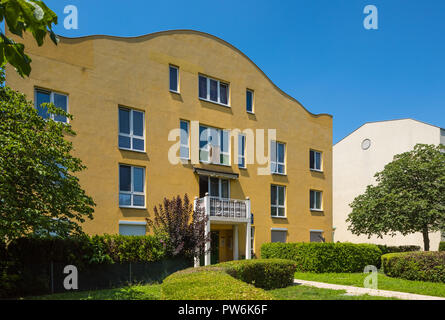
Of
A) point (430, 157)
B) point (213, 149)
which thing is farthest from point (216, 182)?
point (430, 157)

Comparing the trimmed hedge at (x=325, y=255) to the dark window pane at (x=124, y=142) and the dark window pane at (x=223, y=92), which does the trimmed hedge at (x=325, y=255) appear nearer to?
the dark window pane at (x=223, y=92)

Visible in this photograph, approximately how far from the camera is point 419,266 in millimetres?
15930

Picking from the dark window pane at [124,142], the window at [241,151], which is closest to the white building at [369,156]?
the window at [241,151]

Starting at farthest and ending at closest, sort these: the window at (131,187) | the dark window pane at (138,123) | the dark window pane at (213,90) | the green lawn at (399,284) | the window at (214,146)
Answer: the dark window pane at (213,90) → the window at (214,146) → the dark window pane at (138,123) → the window at (131,187) → the green lawn at (399,284)

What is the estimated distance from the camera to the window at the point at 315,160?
91.0 ft

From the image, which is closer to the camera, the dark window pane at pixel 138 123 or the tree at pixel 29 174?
the tree at pixel 29 174

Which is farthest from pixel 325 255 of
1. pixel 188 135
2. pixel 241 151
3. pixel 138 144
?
pixel 138 144

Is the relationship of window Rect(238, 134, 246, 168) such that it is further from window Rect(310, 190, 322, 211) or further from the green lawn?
the green lawn

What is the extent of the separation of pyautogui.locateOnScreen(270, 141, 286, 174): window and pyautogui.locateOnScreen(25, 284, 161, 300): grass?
531 inches

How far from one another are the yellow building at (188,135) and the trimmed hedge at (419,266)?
25.6 feet

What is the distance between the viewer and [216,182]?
21.5 meters

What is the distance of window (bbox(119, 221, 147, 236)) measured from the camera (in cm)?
1739

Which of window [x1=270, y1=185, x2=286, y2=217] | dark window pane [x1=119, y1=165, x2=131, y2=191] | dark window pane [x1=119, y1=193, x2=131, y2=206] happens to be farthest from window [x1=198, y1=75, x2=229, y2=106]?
dark window pane [x1=119, y1=193, x2=131, y2=206]
